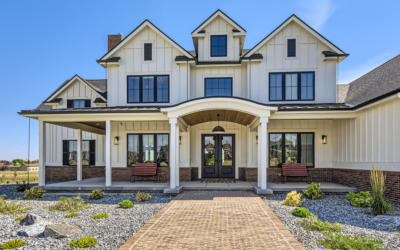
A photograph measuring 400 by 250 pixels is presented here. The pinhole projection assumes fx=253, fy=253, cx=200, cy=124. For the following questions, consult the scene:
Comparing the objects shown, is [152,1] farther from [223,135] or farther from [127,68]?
[223,135]

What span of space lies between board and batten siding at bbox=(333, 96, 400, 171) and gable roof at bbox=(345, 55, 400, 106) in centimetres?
316

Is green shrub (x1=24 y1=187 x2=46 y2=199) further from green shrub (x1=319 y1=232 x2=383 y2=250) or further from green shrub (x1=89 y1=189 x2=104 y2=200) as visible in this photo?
green shrub (x1=319 y1=232 x2=383 y2=250)

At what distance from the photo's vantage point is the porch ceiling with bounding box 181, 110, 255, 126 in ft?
34.1

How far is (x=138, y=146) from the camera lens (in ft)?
41.2

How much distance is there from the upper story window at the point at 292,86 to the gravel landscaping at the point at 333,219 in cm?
483

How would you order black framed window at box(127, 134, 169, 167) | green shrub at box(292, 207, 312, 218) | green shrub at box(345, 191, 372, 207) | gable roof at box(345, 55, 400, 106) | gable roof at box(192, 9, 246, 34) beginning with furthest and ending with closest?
gable roof at box(345, 55, 400, 106), black framed window at box(127, 134, 169, 167), gable roof at box(192, 9, 246, 34), green shrub at box(345, 191, 372, 207), green shrub at box(292, 207, 312, 218)

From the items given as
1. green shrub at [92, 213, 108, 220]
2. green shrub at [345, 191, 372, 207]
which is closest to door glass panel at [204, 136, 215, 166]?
green shrub at [345, 191, 372, 207]

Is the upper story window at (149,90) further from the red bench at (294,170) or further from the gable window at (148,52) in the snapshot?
the red bench at (294,170)

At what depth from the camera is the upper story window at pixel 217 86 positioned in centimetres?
1261

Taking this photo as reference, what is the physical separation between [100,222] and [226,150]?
776 centimetres

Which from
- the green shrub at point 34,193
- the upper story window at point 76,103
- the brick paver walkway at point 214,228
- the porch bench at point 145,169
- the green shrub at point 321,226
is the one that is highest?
the upper story window at point 76,103

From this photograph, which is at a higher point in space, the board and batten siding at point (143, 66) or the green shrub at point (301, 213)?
the board and batten siding at point (143, 66)

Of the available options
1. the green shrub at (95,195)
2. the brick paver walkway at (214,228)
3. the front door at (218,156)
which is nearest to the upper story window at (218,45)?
the front door at (218,156)

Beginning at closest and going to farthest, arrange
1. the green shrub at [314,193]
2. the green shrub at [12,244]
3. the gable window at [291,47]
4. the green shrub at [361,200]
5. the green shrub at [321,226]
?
1. the green shrub at [12,244]
2. the green shrub at [321,226]
3. the green shrub at [361,200]
4. the green shrub at [314,193]
5. the gable window at [291,47]
